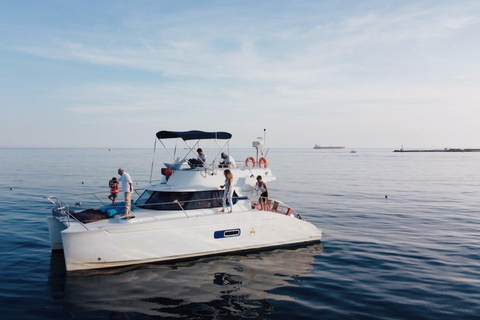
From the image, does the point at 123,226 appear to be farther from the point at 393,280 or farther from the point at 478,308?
the point at 478,308

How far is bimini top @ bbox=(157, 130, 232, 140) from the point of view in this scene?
520 inches

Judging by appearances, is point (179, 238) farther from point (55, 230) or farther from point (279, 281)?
point (55, 230)

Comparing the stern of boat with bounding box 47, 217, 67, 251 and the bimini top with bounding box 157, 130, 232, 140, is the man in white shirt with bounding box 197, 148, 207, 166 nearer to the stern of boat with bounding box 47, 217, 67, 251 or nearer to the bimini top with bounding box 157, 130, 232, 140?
the bimini top with bounding box 157, 130, 232, 140

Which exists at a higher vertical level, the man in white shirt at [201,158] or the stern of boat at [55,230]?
the man in white shirt at [201,158]

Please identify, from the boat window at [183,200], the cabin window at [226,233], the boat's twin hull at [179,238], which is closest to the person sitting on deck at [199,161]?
the boat window at [183,200]

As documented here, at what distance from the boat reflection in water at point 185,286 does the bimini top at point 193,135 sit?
444cm

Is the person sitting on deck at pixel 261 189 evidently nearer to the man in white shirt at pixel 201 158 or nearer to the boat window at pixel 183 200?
the boat window at pixel 183 200

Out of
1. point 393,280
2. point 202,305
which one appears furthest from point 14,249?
point 393,280

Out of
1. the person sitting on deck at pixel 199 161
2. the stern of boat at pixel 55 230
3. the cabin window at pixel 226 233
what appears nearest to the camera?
the stern of boat at pixel 55 230

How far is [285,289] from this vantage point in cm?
995

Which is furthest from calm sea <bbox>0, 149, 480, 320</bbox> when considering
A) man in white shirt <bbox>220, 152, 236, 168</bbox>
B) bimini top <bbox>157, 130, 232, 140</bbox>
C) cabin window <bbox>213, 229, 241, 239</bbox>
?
bimini top <bbox>157, 130, 232, 140</bbox>

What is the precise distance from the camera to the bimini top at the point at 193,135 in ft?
43.3

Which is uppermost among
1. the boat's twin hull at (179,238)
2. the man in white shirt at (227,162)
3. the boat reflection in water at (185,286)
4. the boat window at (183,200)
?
the man in white shirt at (227,162)

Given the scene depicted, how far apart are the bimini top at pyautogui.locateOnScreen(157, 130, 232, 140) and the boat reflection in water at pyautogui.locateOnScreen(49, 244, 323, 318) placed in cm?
444
